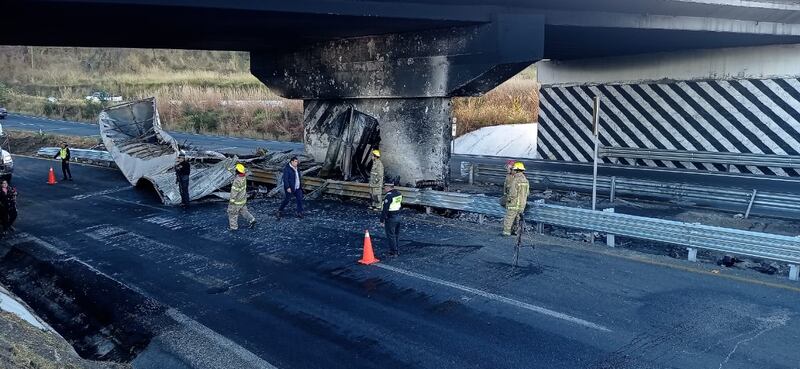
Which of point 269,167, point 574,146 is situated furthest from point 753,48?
point 269,167

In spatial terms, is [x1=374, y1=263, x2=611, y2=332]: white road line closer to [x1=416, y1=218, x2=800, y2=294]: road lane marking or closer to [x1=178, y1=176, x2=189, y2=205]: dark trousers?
[x1=416, y1=218, x2=800, y2=294]: road lane marking

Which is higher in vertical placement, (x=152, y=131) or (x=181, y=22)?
(x=181, y=22)

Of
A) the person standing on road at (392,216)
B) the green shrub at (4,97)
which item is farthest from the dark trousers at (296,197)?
the green shrub at (4,97)

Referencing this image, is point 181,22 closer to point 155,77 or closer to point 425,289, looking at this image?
point 425,289

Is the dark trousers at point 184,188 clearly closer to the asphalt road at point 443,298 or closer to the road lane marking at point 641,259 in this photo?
the asphalt road at point 443,298

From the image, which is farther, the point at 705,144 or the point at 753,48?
the point at 705,144

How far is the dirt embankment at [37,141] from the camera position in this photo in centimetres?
3003

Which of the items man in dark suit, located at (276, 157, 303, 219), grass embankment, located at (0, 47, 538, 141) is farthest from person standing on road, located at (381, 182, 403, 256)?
grass embankment, located at (0, 47, 538, 141)

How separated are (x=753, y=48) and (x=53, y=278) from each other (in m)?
19.5

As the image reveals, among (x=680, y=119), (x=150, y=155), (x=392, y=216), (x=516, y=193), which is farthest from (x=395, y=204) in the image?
(x=680, y=119)

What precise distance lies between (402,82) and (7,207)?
9.21 metres

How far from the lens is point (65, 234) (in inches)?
500

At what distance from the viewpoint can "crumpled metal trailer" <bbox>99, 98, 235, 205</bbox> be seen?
16391mm

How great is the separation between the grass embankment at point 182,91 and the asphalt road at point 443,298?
20984 millimetres
